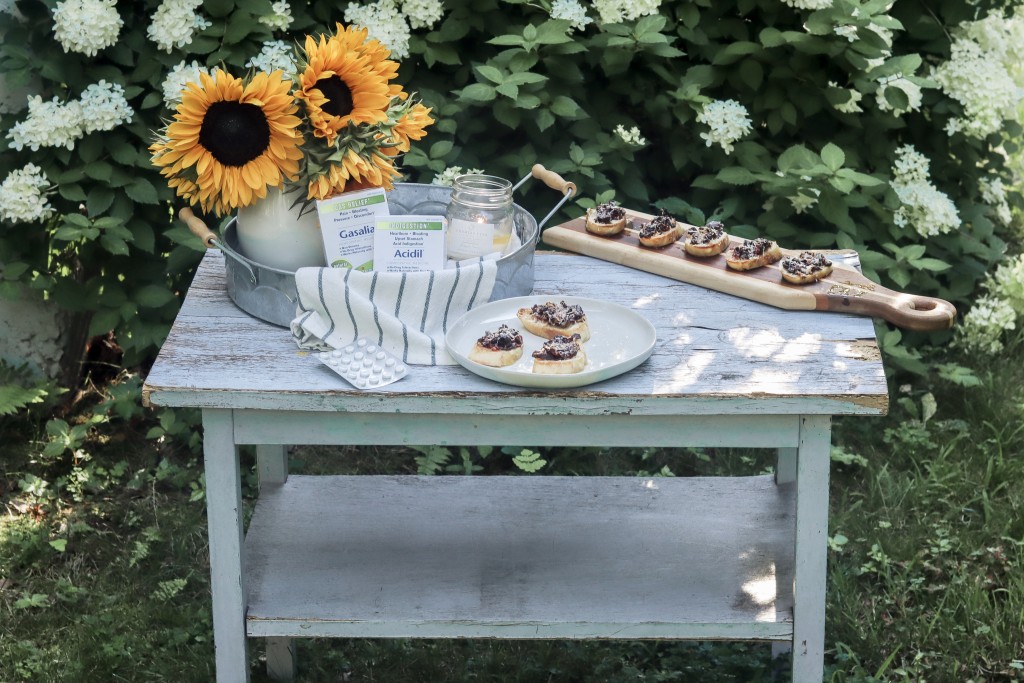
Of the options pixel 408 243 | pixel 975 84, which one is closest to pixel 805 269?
pixel 408 243

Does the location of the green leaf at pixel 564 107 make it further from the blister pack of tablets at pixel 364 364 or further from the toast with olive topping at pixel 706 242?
the blister pack of tablets at pixel 364 364

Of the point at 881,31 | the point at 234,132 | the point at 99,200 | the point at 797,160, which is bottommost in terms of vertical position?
the point at 99,200

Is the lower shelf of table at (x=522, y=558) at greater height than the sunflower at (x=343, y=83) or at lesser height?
lesser

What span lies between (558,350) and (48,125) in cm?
175

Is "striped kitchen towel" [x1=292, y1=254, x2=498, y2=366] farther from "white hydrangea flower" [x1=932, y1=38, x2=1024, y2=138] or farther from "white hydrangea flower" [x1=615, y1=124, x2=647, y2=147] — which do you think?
"white hydrangea flower" [x1=932, y1=38, x2=1024, y2=138]

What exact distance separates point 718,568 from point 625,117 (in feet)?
5.21

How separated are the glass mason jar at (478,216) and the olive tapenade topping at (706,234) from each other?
40 cm

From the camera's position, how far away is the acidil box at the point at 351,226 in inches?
84.6

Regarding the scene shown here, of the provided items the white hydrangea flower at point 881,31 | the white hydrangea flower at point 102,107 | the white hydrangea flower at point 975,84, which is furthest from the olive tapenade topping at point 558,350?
the white hydrangea flower at point 975,84

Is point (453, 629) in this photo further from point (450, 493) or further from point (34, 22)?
point (34, 22)

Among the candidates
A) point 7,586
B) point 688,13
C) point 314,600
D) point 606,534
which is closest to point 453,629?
point 314,600

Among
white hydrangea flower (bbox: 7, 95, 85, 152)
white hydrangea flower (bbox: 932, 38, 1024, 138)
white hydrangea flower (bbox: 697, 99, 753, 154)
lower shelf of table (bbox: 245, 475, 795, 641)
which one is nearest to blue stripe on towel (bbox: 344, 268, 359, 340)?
lower shelf of table (bbox: 245, 475, 795, 641)

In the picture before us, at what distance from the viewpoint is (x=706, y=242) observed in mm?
2414

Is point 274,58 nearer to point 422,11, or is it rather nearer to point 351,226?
point 422,11
